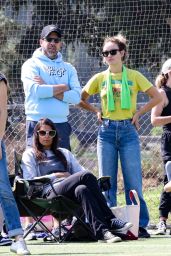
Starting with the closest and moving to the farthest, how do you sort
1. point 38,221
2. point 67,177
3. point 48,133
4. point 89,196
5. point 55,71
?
point 89,196
point 38,221
point 67,177
point 48,133
point 55,71

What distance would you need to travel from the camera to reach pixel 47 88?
9.59 m

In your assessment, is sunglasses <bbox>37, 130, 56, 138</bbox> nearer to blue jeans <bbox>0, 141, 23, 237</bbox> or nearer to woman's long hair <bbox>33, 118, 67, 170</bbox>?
woman's long hair <bbox>33, 118, 67, 170</bbox>

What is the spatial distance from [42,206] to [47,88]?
136 centimetres

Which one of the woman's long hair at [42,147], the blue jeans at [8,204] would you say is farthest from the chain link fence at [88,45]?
the blue jeans at [8,204]

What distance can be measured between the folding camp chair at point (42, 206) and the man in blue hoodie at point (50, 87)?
808 mm

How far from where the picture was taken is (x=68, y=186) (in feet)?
28.8

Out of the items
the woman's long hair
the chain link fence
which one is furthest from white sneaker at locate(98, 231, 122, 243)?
the chain link fence

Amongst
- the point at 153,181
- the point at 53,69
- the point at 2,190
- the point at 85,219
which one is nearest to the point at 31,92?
the point at 53,69

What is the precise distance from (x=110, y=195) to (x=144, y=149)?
4835mm

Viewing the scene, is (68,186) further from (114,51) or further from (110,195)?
(114,51)

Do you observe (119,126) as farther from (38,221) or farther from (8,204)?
(8,204)

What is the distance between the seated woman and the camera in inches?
339

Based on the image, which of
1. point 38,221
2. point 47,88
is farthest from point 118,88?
point 38,221

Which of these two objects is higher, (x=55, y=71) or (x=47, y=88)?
(x=55, y=71)
